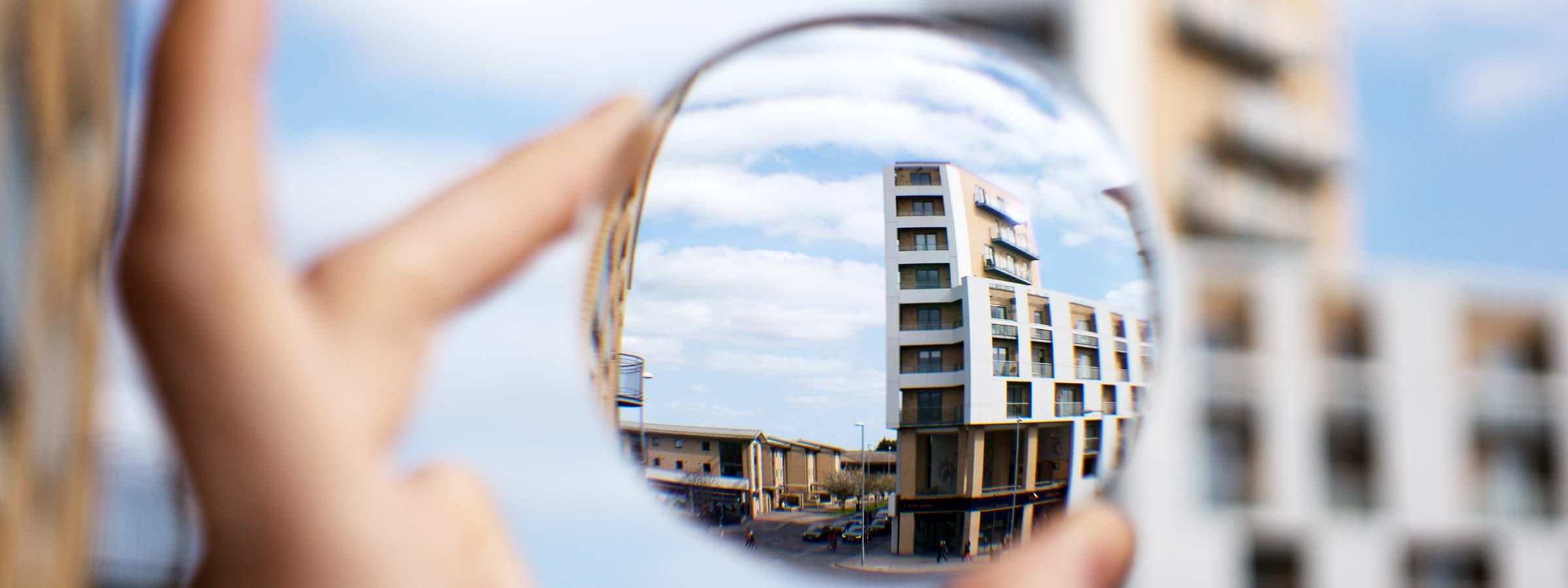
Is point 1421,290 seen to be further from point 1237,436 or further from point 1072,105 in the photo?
point 1072,105

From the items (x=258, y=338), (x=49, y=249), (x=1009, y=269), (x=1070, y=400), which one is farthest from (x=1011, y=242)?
(x=49, y=249)

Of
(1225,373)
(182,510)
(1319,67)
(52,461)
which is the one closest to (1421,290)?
(1225,373)

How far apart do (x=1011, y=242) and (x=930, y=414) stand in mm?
139

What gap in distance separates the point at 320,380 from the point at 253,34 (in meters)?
0.20

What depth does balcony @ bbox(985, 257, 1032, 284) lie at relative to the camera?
2.71 feet

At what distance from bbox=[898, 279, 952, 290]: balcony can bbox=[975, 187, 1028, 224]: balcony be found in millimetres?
67

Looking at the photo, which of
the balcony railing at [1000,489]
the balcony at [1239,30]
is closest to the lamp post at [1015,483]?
the balcony railing at [1000,489]

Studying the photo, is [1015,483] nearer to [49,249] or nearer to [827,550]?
[827,550]

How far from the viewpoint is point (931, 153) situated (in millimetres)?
830

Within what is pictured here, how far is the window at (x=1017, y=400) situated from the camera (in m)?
0.83

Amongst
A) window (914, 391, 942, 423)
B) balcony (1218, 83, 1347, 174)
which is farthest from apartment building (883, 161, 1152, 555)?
balcony (1218, 83, 1347, 174)

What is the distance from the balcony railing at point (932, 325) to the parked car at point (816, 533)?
0.17m

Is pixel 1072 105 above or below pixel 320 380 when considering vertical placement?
above

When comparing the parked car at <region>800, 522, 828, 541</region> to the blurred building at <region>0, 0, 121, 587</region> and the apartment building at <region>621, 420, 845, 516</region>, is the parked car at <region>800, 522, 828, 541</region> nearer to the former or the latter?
the apartment building at <region>621, 420, 845, 516</region>
